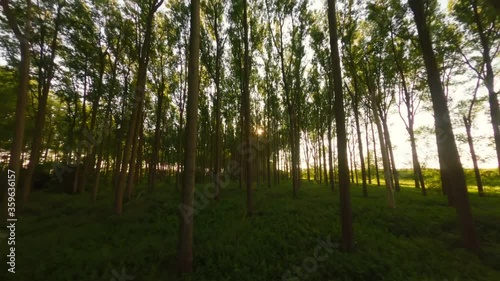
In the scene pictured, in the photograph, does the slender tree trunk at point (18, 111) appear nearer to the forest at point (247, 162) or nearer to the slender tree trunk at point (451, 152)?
the forest at point (247, 162)

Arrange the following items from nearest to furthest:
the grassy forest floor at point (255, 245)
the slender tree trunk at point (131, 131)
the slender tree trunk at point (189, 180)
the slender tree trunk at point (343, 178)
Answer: the slender tree trunk at point (189, 180)
the grassy forest floor at point (255, 245)
the slender tree trunk at point (343, 178)
the slender tree trunk at point (131, 131)

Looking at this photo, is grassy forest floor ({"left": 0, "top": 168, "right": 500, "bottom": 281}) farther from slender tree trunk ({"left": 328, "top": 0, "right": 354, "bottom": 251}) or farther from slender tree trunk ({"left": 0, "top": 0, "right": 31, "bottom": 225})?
slender tree trunk ({"left": 0, "top": 0, "right": 31, "bottom": 225})

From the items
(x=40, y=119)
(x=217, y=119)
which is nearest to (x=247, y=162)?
(x=217, y=119)

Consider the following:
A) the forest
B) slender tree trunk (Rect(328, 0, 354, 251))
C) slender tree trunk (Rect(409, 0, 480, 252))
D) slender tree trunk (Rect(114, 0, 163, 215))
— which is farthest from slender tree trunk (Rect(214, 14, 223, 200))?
slender tree trunk (Rect(409, 0, 480, 252))

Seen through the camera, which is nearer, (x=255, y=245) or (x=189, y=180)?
(x=189, y=180)

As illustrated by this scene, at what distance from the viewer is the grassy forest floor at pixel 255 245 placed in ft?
17.5

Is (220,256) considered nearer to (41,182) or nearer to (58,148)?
(41,182)

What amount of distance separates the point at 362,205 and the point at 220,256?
8.94m

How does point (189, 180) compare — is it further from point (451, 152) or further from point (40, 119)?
point (40, 119)

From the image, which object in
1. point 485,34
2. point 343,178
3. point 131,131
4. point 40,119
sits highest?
point 485,34

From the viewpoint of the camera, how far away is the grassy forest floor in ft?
17.5

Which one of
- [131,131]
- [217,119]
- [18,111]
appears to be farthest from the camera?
[217,119]

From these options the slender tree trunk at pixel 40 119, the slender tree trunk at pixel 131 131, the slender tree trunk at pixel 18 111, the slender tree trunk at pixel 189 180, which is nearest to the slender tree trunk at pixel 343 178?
the slender tree trunk at pixel 189 180

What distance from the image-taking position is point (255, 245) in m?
6.64
